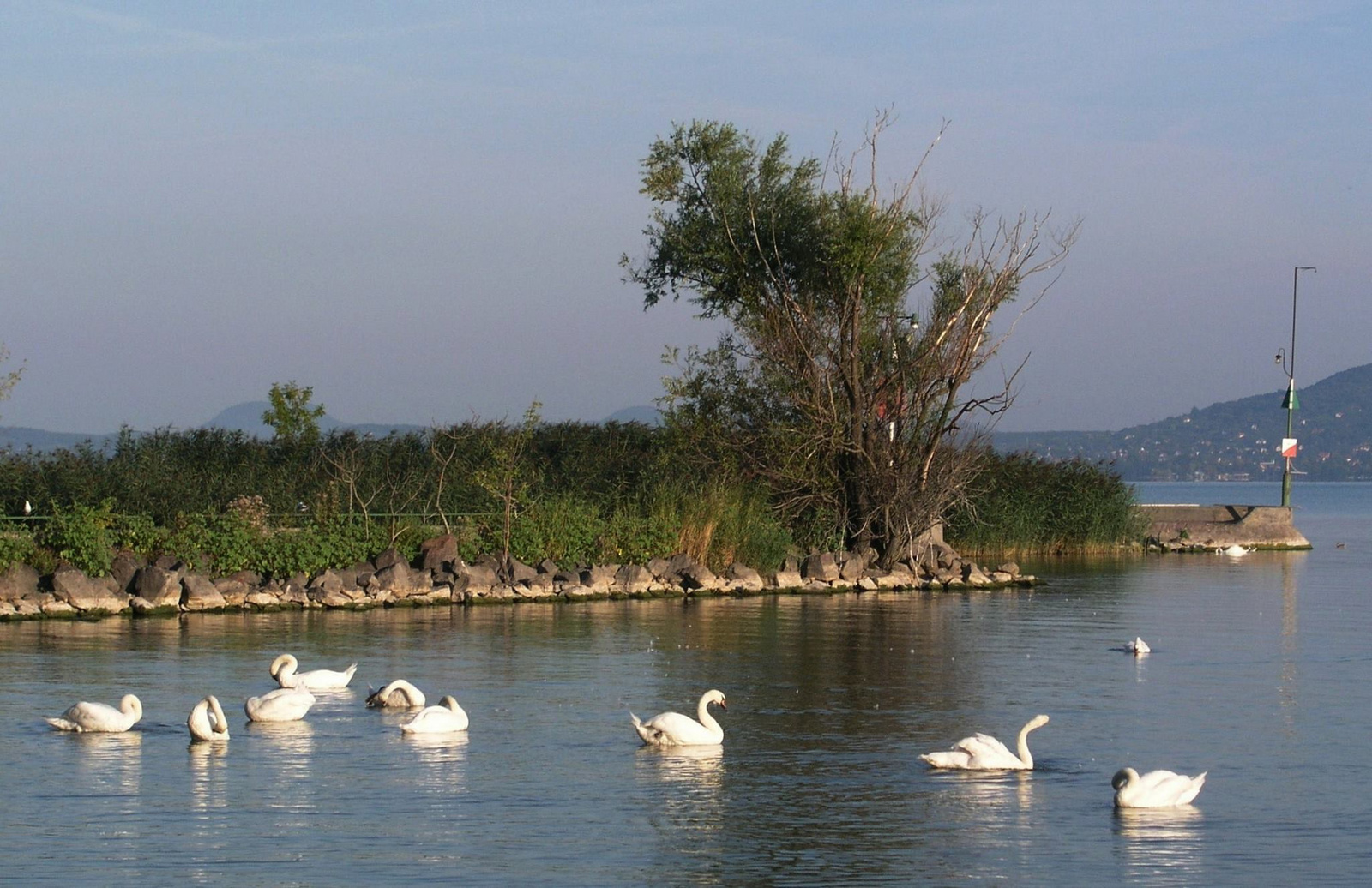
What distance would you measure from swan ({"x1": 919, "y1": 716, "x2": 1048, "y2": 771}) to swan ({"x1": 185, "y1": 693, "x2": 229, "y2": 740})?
5685mm

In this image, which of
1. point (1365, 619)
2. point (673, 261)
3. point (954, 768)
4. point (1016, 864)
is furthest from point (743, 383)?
point (1016, 864)

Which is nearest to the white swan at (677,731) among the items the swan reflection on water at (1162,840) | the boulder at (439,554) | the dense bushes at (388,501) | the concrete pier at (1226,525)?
the swan reflection on water at (1162,840)

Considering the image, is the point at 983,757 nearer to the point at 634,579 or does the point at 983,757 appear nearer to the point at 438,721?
the point at 438,721

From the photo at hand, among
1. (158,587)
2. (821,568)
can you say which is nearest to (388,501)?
(158,587)

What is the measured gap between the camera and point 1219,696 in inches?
702

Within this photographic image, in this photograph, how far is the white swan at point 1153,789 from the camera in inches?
466

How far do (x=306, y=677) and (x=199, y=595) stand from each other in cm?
881

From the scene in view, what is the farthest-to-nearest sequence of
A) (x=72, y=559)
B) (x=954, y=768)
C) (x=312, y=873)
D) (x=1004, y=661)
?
1. (x=72, y=559)
2. (x=1004, y=661)
3. (x=954, y=768)
4. (x=312, y=873)

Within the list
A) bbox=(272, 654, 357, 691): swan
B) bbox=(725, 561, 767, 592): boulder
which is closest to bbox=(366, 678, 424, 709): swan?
bbox=(272, 654, 357, 691): swan

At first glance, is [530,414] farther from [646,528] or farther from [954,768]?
[954,768]

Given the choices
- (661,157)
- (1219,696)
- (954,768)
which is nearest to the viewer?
(954,768)

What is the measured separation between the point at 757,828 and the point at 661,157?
24941 mm

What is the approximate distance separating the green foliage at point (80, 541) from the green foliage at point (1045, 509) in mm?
21418

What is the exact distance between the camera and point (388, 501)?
103ft
